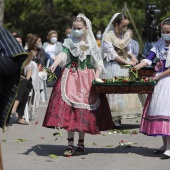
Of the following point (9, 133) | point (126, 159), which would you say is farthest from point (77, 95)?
point (9, 133)

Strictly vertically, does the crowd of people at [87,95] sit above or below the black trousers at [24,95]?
above

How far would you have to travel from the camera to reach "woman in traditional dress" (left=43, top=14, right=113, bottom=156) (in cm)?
871

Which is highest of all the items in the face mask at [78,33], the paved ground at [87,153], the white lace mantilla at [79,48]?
the face mask at [78,33]

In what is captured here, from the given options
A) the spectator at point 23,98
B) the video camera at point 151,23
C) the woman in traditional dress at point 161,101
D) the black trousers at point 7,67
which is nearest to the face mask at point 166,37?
the woman in traditional dress at point 161,101

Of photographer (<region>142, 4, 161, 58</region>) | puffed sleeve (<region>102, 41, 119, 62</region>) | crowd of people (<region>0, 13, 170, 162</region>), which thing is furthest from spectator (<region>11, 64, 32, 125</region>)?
photographer (<region>142, 4, 161, 58</region>)

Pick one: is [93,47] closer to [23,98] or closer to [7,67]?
[7,67]

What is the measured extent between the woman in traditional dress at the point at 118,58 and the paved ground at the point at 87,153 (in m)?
0.33

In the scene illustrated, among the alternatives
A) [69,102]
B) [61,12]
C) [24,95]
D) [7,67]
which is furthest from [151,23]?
[7,67]

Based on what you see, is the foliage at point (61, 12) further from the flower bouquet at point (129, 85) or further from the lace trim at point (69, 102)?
the flower bouquet at point (129, 85)

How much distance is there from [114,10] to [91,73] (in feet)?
106

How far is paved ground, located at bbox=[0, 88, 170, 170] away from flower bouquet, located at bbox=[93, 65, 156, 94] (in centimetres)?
81

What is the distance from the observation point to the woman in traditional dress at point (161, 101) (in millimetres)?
8555

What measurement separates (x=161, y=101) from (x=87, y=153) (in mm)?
1209

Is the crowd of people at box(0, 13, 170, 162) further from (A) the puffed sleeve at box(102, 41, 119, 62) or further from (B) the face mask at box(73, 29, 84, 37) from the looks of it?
(A) the puffed sleeve at box(102, 41, 119, 62)
